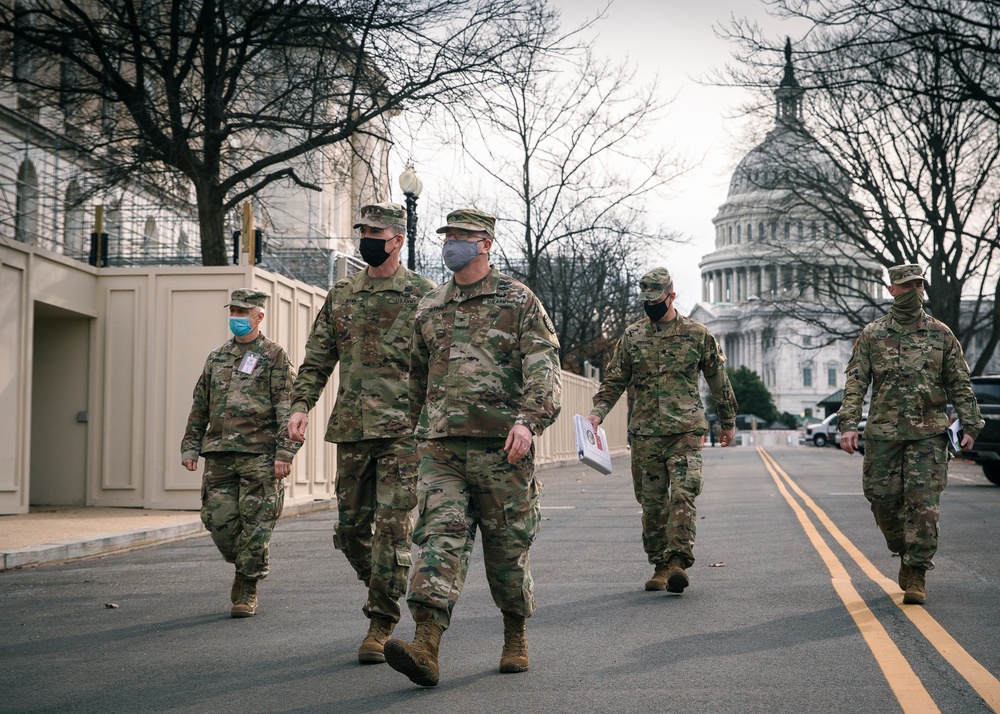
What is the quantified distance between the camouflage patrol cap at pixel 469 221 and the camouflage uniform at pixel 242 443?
7.59 ft

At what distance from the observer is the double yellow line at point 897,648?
497cm

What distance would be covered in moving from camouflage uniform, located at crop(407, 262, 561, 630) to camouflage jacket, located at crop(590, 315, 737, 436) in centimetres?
272

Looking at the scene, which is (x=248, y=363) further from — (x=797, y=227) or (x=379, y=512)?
(x=797, y=227)

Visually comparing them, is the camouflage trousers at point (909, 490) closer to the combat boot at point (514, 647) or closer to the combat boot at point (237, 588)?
the combat boot at point (514, 647)

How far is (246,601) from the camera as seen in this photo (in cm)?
743

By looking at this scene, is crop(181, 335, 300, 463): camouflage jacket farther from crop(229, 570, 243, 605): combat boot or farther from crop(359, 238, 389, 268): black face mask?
crop(359, 238, 389, 268): black face mask

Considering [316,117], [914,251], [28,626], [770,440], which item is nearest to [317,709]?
[28,626]

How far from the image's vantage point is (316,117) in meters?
17.4

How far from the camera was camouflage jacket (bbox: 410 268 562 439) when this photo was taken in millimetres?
5352

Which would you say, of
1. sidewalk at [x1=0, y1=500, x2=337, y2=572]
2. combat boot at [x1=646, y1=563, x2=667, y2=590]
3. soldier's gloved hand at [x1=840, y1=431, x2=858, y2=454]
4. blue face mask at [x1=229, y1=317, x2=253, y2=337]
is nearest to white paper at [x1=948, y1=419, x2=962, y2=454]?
soldier's gloved hand at [x1=840, y1=431, x2=858, y2=454]

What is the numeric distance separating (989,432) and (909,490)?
46.7 feet

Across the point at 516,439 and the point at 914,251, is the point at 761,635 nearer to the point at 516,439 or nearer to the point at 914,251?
the point at 516,439

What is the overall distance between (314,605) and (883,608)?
3538 millimetres

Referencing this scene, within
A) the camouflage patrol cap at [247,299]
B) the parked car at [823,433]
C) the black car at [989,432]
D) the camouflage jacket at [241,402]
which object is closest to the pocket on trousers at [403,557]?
the camouflage jacket at [241,402]
